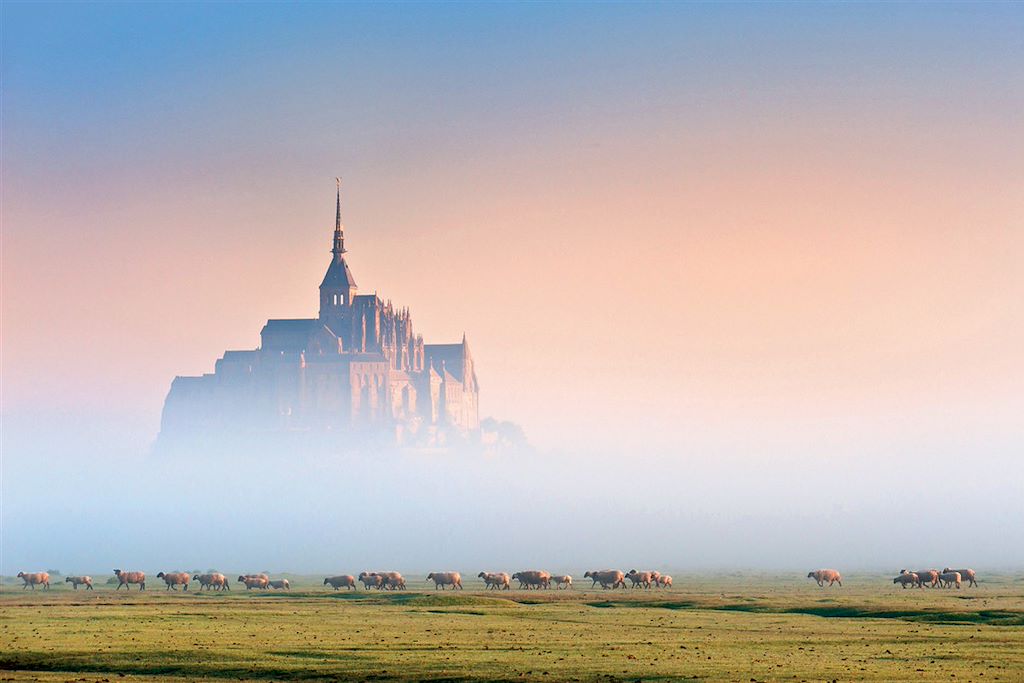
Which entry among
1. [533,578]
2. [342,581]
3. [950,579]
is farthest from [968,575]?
Answer: [342,581]

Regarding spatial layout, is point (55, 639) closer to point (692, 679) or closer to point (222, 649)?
point (222, 649)

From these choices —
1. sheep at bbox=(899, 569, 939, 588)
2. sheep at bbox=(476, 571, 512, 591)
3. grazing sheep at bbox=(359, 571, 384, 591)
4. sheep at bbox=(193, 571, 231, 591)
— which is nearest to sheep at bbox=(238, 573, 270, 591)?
sheep at bbox=(193, 571, 231, 591)

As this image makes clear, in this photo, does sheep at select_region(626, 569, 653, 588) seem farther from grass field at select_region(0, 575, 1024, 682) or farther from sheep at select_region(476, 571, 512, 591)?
grass field at select_region(0, 575, 1024, 682)

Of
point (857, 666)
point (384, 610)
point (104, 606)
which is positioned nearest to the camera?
point (857, 666)

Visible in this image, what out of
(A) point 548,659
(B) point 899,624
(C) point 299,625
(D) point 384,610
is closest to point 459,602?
(D) point 384,610

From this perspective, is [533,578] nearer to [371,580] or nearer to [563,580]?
[563,580]

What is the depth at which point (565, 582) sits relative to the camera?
98250mm

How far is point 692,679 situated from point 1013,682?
8.58 m

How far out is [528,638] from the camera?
172 ft

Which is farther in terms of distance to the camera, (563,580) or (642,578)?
(563,580)

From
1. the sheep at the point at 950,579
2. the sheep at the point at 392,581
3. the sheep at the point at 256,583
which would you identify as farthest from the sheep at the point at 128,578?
the sheep at the point at 950,579

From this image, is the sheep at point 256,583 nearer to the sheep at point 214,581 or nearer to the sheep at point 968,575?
A: the sheep at point 214,581

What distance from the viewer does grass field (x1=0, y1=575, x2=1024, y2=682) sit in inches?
1679

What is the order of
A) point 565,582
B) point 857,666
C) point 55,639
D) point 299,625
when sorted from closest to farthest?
1. point 857,666
2. point 55,639
3. point 299,625
4. point 565,582
